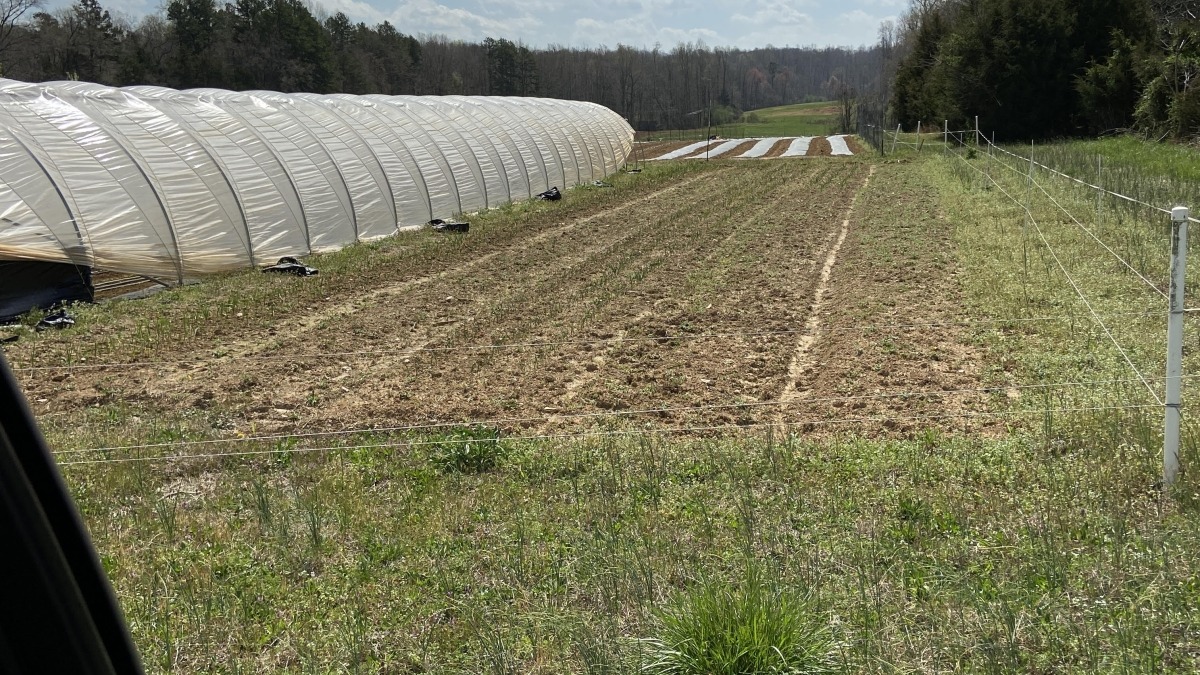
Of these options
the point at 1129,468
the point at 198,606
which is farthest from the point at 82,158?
the point at 1129,468

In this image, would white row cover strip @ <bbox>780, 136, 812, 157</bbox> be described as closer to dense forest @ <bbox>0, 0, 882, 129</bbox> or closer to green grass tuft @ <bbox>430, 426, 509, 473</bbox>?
dense forest @ <bbox>0, 0, 882, 129</bbox>

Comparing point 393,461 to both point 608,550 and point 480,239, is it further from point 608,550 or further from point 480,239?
point 480,239

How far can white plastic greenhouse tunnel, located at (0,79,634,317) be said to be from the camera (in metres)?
12.9

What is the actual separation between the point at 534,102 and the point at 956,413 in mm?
29609

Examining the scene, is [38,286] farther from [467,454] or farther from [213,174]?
[467,454]

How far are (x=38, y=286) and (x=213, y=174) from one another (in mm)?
3978

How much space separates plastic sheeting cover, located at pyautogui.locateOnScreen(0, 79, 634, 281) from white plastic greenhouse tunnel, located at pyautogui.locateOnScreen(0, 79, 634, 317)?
25 millimetres

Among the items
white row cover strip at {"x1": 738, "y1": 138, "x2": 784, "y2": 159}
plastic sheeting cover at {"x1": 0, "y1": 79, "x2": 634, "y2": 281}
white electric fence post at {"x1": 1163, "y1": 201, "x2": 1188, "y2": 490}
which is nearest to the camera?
white electric fence post at {"x1": 1163, "y1": 201, "x2": 1188, "y2": 490}

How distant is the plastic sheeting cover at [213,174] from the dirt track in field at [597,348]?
289 centimetres

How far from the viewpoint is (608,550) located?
4.60 metres

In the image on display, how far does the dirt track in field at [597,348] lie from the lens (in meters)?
8.27

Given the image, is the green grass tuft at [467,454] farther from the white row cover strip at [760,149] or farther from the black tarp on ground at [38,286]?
the white row cover strip at [760,149]

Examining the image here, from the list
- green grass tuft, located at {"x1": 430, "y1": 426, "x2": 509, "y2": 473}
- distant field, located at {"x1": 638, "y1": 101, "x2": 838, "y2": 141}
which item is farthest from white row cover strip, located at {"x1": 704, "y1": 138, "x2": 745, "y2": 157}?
green grass tuft, located at {"x1": 430, "y1": 426, "x2": 509, "y2": 473}

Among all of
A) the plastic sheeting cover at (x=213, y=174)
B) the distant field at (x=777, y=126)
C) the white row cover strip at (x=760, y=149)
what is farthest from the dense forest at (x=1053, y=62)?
the plastic sheeting cover at (x=213, y=174)
